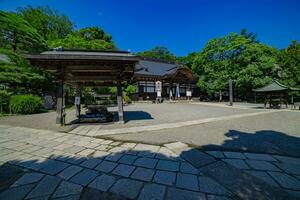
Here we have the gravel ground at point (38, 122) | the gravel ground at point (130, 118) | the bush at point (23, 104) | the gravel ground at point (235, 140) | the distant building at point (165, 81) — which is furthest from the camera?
the distant building at point (165, 81)

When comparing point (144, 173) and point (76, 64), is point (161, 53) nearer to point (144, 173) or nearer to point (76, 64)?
point (76, 64)

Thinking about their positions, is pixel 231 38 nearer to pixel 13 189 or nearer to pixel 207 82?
pixel 207 82

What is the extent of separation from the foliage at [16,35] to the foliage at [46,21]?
6.48m

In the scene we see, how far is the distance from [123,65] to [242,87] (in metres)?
22.7

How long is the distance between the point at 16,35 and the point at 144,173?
17.8 m

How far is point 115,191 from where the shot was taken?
2398 mm

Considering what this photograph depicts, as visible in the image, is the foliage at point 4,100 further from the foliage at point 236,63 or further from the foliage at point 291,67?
the foliage at point 291,67

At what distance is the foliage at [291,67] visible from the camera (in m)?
22.0

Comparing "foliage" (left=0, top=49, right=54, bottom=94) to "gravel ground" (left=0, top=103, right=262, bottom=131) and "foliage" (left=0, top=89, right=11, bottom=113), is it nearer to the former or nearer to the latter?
"foliage" (left=0, top=89, right=11, bottom=113)

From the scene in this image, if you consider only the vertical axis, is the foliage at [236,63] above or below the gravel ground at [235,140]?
above

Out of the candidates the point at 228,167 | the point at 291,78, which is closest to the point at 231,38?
the point at 291,78

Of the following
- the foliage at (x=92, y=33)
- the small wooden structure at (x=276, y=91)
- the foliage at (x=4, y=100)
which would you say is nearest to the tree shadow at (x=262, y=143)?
the small wooden structure at (x=276, y=91)

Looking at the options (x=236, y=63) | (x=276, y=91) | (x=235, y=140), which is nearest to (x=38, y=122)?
(x=235, y=140)

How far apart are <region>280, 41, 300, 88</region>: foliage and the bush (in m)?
29.1
